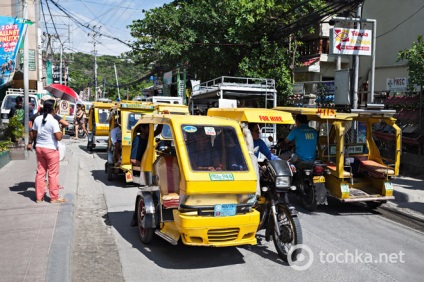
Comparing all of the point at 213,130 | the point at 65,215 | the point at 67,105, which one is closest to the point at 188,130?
the point at 213,130

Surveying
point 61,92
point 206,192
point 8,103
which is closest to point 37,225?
point 206,192

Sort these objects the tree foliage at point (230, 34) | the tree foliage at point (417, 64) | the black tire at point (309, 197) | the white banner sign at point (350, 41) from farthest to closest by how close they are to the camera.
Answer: the tree foliage at point (230, 34), the white banner sign at point (350, 41), the tree foliage at point (417, 64), the black tire at point (309, 197)

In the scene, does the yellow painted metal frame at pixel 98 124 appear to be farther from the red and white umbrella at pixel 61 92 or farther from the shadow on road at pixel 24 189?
the shadow on road at pixel 24 189

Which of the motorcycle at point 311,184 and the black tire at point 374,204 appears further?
the black tire at point 374,204

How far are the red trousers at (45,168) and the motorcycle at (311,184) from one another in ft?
15.7

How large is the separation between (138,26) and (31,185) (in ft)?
52.3

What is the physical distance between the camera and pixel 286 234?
5.38m

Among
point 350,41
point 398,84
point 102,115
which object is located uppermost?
point 350,41

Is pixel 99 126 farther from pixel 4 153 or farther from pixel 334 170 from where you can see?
pixel 334 170

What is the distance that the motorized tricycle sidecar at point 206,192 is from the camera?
490 cm

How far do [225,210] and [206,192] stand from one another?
36 centimetres

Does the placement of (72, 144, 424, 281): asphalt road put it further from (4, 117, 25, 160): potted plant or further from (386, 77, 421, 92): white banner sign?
(386, 77, 421, 92): white banner sign

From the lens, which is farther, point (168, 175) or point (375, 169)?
point (375, 169)

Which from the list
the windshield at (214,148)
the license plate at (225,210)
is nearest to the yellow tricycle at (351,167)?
the windshield at (214,148)
